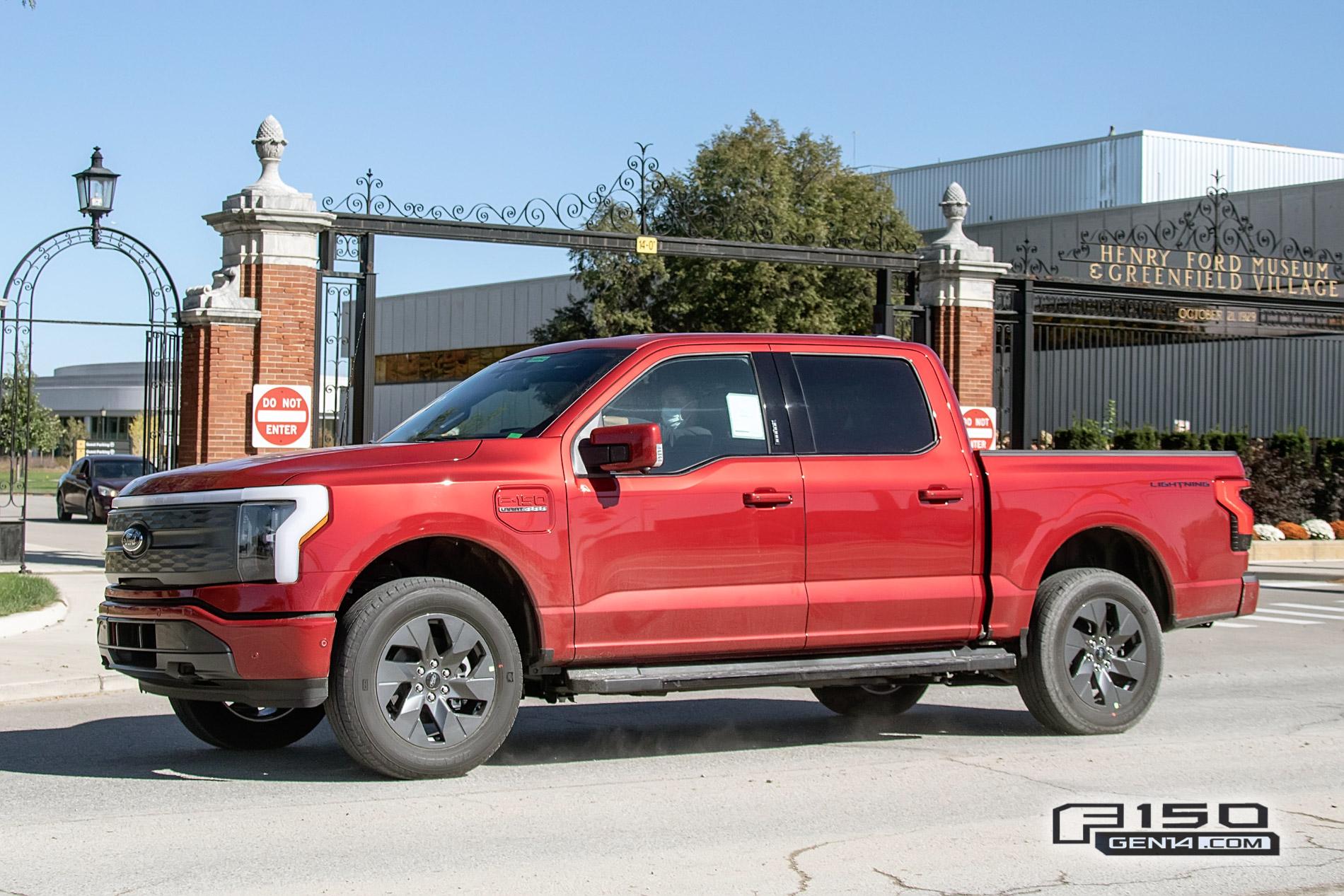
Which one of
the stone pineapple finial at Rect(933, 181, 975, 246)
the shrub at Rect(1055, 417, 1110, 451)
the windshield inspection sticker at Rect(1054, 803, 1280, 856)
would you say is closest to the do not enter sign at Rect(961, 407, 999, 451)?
the stone pineapple finial at Rect(933, 181, 975, 246)

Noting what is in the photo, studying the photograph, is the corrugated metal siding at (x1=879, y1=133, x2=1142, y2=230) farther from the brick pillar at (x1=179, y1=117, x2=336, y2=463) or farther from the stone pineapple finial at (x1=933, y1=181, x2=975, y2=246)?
the brick pillar at (x1=179, y1=117, x2=336, y2=463)

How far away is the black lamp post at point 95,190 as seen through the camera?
17500mm

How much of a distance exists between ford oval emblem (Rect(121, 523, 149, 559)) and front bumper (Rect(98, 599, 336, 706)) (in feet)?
0.95

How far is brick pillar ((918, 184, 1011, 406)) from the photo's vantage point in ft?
66.5

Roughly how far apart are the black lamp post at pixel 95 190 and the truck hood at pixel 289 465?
1156 cm

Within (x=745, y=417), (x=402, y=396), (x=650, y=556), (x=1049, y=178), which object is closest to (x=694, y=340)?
(x=745, y=417)

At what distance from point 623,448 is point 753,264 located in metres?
Result: 34.9

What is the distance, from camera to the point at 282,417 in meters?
16.5

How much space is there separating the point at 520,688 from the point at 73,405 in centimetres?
12624

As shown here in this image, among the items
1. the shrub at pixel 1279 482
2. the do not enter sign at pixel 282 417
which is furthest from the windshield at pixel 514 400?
the shrub at pixel 1279 482

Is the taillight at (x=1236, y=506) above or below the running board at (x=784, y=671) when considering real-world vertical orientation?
above

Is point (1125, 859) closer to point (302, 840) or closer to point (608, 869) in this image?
point (608, 869)

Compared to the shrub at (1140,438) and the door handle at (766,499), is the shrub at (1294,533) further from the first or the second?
the door handle at (766,499)

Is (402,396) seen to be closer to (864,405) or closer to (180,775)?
(864,405)
